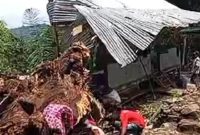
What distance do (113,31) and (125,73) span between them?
2501 mm

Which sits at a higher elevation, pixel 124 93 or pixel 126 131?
pixel 126 131

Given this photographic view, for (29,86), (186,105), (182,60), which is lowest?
(182,60)

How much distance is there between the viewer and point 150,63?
17.0 m

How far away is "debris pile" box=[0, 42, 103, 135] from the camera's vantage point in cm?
461

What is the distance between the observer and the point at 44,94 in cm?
549

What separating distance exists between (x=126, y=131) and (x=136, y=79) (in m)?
8.65

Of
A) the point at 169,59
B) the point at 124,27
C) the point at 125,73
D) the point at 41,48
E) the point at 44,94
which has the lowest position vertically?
the point at 169,59

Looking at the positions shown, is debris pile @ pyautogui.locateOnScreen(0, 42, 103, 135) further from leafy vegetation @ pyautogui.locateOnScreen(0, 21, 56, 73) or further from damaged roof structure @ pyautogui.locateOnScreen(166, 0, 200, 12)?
damaged roof structure @ pyautogui.locateOnScreen(166, 0, 200, 12)

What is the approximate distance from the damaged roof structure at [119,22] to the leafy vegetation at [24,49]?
36.7 inches

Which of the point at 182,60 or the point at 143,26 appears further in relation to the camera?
the point at 182,60

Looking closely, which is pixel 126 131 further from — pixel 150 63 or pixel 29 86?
pixel 150 63

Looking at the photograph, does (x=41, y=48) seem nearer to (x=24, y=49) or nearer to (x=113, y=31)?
(x=24, y=49)

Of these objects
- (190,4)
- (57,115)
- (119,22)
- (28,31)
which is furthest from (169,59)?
(57,115)

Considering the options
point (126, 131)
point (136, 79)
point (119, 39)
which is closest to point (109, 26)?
point (119, 39)
